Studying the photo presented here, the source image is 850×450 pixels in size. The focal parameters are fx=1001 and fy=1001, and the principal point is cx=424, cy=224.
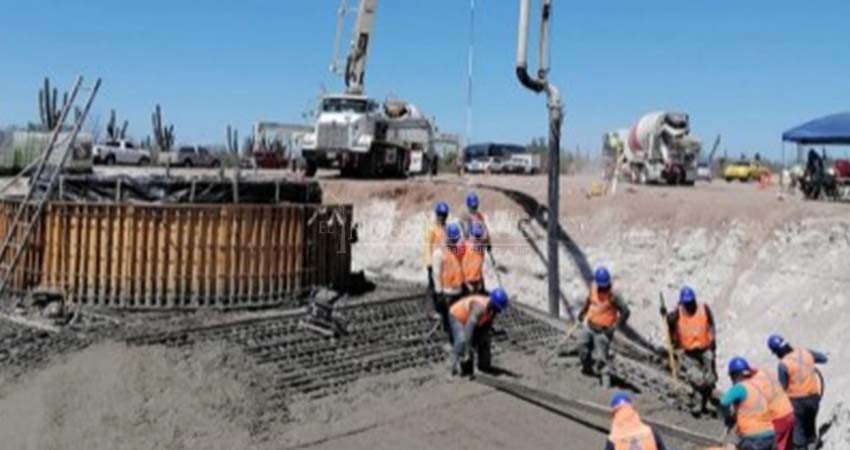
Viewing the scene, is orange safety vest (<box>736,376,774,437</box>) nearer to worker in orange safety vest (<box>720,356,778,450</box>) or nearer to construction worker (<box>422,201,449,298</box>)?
worker in orange safety vest (<box>720,356,778,450</box>)

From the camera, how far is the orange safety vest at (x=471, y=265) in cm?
1376

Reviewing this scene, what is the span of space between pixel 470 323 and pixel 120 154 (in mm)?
36385

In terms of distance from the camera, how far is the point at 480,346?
13039 mm

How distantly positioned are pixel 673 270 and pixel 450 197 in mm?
5696

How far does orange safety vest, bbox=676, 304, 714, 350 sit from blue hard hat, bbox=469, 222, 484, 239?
3275mm

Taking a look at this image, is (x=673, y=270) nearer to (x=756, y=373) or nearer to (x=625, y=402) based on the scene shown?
(x=756, y=373)

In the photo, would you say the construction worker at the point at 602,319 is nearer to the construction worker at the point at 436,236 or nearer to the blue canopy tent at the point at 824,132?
the construction worker at the point at 436,236

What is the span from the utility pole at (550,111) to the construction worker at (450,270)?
3.62 metres

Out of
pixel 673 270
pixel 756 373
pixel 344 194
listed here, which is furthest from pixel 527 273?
pixel 756 373

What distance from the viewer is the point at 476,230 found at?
1472 centimetres

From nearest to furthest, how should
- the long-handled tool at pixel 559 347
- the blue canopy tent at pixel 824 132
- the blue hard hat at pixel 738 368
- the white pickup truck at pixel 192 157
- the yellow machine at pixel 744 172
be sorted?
1. the blue hard hat at pixel 738 368
2. the long-handled tool at pixel 559 347
3. the blue canopy tent at pixel 824 132
4. the yellow machine at pixel 744 172
5. the white pickup truck at pixel 192 157

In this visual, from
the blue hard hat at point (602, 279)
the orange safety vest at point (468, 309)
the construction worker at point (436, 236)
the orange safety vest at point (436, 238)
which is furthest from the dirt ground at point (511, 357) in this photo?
the orange safety vest at point (436, 238)

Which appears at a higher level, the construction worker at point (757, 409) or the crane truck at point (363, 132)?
the crane truck at point (363, 132)

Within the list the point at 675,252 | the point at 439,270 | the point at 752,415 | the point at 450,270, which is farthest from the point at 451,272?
the point at 675,252
